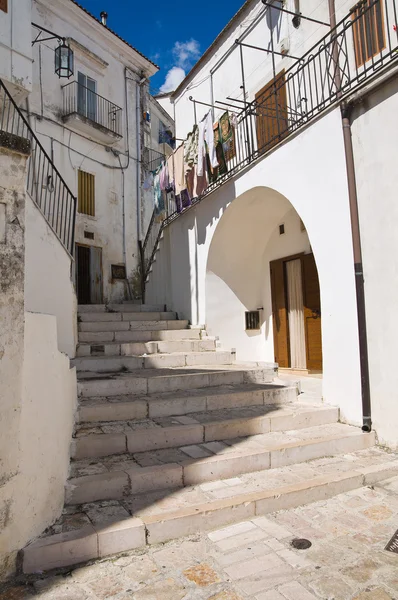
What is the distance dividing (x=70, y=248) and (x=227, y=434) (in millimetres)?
5335

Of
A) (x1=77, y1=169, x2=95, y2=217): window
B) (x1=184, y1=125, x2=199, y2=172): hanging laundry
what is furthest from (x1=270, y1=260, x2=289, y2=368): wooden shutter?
(x1=77, y1=169, x2=95, y2=217): window

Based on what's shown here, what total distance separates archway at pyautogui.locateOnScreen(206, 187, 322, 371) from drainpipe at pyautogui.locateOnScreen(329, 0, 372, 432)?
8.15 ft

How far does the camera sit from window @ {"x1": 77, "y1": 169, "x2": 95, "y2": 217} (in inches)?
540

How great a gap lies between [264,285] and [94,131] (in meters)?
8.50

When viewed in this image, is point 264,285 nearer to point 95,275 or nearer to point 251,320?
point 251,320

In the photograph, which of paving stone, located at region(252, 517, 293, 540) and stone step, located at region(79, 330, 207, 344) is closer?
paving stone, located at region(252, 517, 293, 540)

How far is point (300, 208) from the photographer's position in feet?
20.9

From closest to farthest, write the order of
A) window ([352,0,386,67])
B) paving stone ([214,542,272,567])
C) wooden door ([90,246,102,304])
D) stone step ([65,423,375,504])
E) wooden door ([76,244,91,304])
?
paving stone ([214,542,272,567]) < stone step ([65,423,375,504]) < window ([352,0,386,67]) < wooden door ([76,244,91,304]) < wooden door ([90,246,102,304])

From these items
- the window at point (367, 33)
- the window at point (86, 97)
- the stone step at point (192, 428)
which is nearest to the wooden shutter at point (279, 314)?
the stone step at point (192, 428)

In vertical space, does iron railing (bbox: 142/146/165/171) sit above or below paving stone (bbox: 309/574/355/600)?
above

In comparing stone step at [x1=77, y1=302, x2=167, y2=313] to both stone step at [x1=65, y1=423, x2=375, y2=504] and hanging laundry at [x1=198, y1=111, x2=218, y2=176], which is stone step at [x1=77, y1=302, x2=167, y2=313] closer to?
hanging laundry at [x1=198, y1=111, x2=218, y2=176]

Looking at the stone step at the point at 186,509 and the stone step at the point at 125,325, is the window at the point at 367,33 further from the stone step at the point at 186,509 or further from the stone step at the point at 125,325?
the stone step at the point at 125,325

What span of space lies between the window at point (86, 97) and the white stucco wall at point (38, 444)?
41.3 feet

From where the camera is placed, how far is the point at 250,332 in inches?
376
